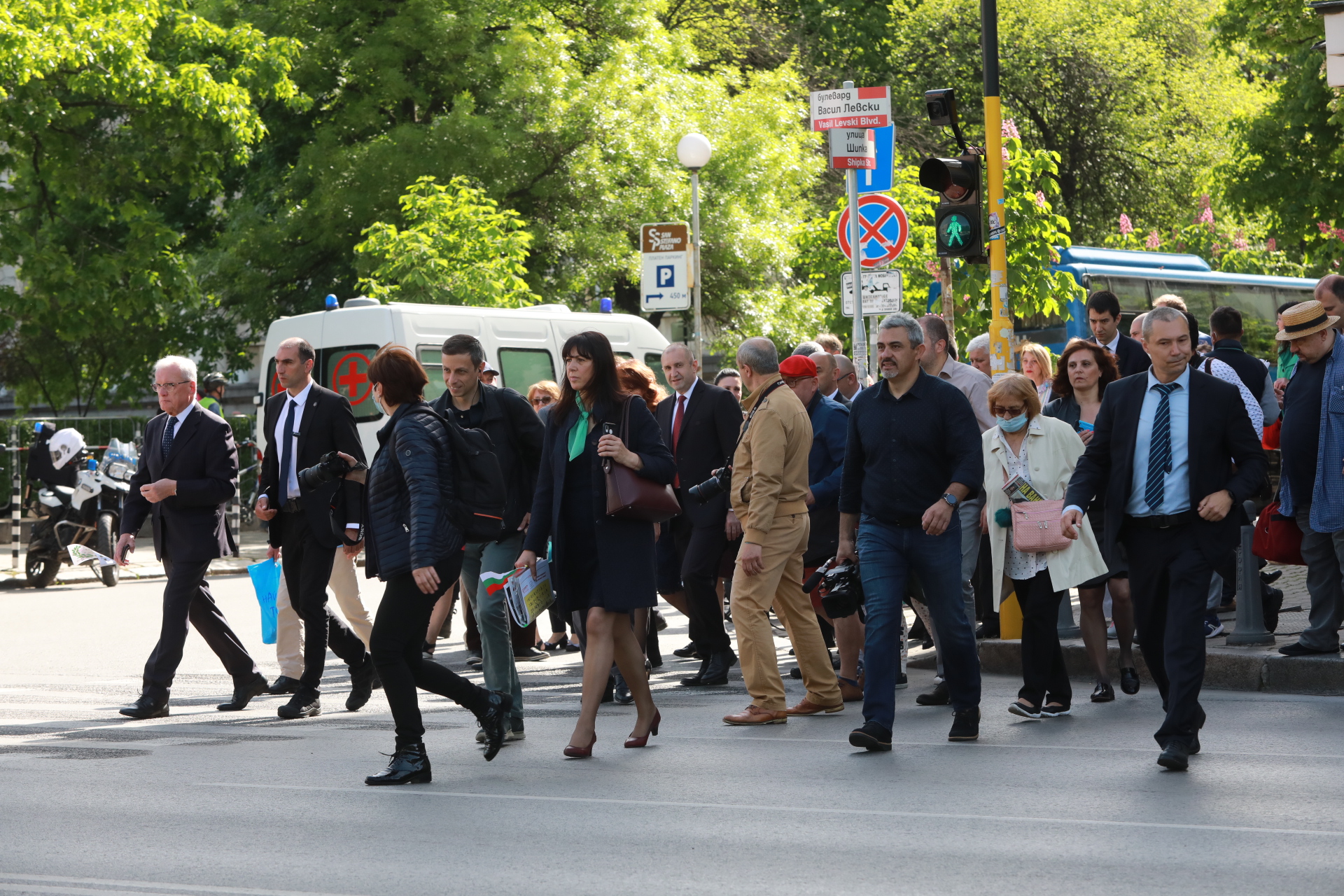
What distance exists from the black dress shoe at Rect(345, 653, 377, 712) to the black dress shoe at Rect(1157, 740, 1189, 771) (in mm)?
4526

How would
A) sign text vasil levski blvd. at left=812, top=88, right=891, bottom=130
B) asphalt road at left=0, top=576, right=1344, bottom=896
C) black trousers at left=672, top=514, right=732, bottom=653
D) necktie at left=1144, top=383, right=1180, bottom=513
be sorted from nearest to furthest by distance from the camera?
asphalt road at left=0, top=576, right=1344, bottom=896
necktie at left=1144, top=383, right=1180, bottom=513
black trousers at left=672, top=514, right=732, bottom=653
sign text vasil levski blvd. at left=812, top=88, right=891, bottom=130

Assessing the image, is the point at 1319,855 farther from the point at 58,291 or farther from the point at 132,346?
the point at 132,346

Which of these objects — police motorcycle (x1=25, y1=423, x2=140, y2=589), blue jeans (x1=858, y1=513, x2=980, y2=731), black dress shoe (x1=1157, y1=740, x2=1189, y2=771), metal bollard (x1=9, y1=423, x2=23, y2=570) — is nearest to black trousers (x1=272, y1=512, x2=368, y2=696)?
blue jeans (x1=858, y1=513, x2=980, y2=731)

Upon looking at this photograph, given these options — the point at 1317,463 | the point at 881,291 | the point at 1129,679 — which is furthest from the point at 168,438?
the point at 881,291

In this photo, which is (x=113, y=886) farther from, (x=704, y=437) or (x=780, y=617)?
(x=704, y=437)

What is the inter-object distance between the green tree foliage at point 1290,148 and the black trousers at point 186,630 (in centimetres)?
2197

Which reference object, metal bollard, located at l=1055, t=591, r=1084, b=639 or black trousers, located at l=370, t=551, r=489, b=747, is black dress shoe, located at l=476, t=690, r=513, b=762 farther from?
metal bollard, located at l=1055, t=591, r=1084, b=639

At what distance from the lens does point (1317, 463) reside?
362 inches

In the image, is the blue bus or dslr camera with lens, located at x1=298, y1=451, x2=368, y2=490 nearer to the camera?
→ dslr camera with lens, located at x1=298, y1=451, x2=368, y2=490

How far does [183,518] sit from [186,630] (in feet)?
2.05

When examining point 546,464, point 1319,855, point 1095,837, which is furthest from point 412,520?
point 1319,855

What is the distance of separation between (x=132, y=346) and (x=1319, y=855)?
2725 centimetres

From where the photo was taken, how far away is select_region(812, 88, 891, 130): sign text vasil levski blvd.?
46.9 feet

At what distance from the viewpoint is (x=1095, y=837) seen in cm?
570
